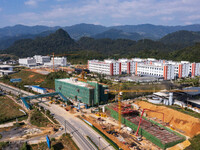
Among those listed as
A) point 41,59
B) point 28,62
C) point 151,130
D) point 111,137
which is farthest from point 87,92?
point 41,59

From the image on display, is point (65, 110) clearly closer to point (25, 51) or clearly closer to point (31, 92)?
point (31, 92)

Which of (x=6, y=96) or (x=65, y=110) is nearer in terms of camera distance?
(x=65, y=110)

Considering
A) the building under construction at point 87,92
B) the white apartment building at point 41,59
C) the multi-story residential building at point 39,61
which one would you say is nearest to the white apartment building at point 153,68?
the building under construction at point 87,92

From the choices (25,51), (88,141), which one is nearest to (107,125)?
(88,141)

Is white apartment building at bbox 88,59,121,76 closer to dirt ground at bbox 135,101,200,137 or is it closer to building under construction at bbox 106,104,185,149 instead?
dirt ground at bbox 135,101,200,137

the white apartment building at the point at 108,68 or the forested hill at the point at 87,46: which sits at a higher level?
the forested hill at the point at 87,46

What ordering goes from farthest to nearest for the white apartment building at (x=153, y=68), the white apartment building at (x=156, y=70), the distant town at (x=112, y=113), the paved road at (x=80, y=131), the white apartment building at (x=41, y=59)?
the white apartment building at (x=41, y=59) → the white apartment building at (x=153, y=68) → the white apartment building at (x=156, y=70) → the distant town at (x=112, y=113) → the paved road at (x=80, y=131)

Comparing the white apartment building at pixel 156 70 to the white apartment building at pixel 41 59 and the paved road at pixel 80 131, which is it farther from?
the white apartment building at pixel 41 59
